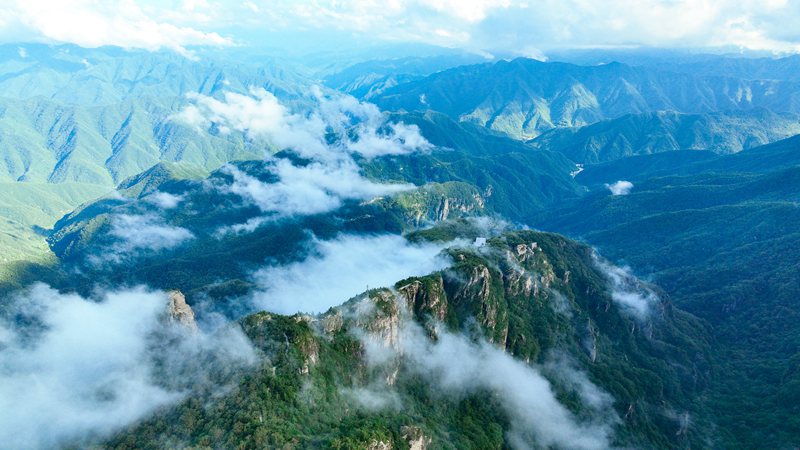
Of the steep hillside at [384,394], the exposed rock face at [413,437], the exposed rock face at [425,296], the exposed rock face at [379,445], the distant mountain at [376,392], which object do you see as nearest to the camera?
the steep hillside at [384,394]

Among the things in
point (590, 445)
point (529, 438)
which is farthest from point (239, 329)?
point (590, 445)

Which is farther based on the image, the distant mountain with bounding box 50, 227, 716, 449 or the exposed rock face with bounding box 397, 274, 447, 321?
the exposed rock face with bounding box 397, 274, 447, 321

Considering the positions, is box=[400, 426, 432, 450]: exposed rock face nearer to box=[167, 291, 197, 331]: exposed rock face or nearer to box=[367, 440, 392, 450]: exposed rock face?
box=[367, 440, 392, 450]: exposed rock face

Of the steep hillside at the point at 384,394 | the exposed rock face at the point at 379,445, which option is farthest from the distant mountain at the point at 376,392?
the steep hillside at the point at 384,394

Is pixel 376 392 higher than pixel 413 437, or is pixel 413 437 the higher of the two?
pixel 413 437

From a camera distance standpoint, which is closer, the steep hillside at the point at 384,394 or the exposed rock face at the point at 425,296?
the steep hillside at the point at 384,394

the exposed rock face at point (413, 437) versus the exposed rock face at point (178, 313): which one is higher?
the exposed rock face at point (178, 313)

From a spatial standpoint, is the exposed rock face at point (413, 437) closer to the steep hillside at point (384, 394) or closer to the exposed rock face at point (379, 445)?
the steep hillside at point (384, 394)

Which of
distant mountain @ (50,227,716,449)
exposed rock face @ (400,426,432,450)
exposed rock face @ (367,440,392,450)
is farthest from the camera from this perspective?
exposed rock face @ (400,426,432,450)

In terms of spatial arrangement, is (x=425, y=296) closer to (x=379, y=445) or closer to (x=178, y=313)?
(x=379, y=445)

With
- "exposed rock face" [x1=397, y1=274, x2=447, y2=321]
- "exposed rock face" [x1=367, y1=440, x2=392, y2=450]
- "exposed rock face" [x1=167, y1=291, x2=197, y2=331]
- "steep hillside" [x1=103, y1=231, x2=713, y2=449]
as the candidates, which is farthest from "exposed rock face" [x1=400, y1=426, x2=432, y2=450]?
"exposed rock face" [x1=167, y1=291, x2=197, y2=331]

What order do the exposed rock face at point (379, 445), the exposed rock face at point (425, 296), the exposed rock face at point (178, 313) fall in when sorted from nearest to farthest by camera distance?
the exposed rock face at point (379, 445) < the exposed rock face at point (178, 313) < the exposed rock face at point (425, 296)

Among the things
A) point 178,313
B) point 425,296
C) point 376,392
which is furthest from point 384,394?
point 178,313

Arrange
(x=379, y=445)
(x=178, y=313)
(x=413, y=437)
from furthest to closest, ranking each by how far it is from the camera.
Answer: (x=178, y=313) → (x=413, y=437) → (x=379, y=445)
